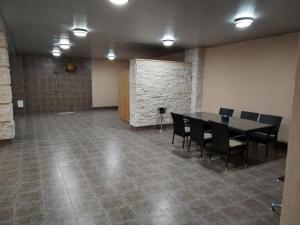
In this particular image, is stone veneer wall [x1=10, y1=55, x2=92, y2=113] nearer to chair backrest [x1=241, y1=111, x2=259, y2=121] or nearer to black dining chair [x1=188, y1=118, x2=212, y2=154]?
black dining chair [x1=188, y1=118, x2=212, y2=154]

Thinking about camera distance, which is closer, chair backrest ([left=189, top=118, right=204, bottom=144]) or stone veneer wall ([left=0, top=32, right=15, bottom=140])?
chair backrest ([left=189, top=118, right=204, bottom=144])

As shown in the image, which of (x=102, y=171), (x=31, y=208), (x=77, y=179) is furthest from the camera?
(x=102, y=171)

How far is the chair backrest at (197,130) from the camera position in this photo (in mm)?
3864

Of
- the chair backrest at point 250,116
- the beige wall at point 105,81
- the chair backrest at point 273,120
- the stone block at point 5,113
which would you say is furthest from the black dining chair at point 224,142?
the beige wall at point 105,81

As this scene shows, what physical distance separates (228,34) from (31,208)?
4755mm

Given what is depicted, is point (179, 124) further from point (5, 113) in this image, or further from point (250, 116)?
point (5, 113)

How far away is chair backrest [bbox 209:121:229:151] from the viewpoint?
339 cm

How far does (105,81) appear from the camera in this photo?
10539 mm

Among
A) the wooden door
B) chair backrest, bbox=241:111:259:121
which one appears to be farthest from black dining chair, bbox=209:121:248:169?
the wooden door

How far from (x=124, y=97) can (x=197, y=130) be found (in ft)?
13.2

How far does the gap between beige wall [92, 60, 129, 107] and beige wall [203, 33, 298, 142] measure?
532cm

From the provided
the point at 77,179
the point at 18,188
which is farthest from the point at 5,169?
the point at 77,179

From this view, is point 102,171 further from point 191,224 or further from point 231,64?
point 231,64

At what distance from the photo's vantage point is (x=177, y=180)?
3137mm
